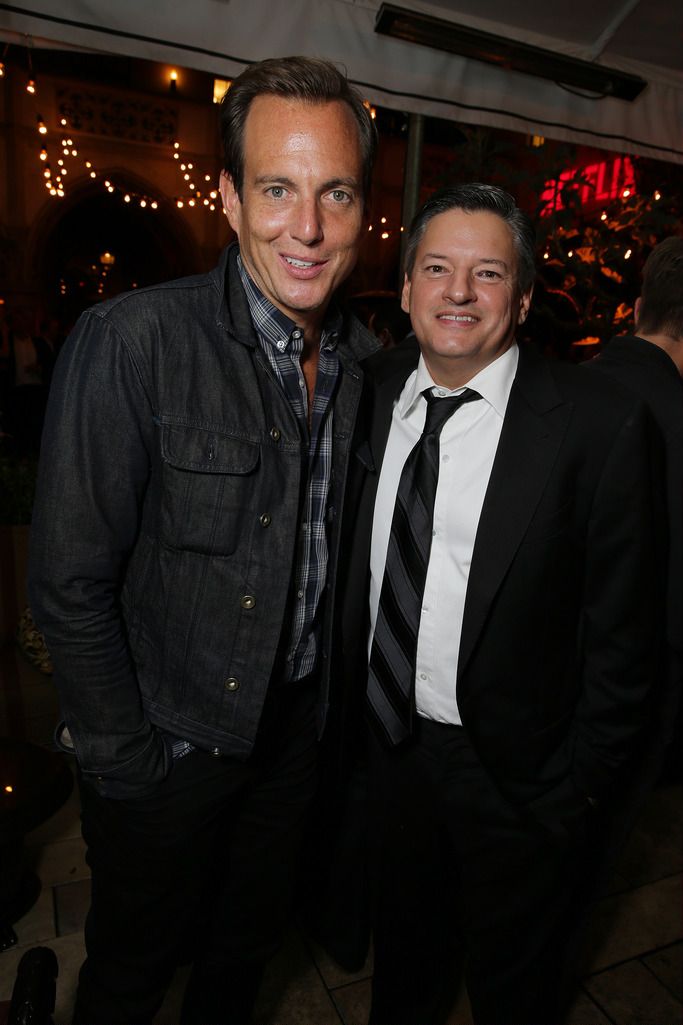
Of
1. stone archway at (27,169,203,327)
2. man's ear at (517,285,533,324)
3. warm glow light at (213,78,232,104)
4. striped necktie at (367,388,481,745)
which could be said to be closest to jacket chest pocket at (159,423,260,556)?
striped necktie at (367,388,481,745)

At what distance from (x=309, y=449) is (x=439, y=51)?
5.60 ft

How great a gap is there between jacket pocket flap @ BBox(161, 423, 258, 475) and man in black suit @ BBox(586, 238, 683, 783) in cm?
127

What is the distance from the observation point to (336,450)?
61.6 inches

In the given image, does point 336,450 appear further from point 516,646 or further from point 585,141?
point 585,141

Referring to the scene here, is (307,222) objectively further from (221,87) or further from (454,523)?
(221,87)

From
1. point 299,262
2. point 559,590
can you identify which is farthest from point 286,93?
point 559,590

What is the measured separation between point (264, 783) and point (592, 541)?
100 centimetres

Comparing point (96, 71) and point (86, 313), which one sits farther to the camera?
point (96, 71)

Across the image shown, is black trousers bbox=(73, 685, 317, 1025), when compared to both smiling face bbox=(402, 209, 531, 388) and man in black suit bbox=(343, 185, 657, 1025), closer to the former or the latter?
man in black suit bbox=(343, 185, 657, 1025)

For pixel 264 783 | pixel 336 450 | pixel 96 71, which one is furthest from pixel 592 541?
pixel 96 71

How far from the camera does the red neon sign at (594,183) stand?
3.31 metres

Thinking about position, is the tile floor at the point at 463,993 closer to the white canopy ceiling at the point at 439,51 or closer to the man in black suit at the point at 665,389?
the man in black suit at the point at 665,389

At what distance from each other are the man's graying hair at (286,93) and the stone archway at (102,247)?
12212 millimetres

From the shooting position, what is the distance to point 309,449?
4.94 ft
